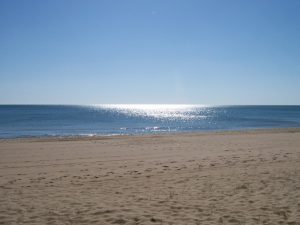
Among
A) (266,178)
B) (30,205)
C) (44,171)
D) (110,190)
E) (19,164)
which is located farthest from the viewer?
(19,164)

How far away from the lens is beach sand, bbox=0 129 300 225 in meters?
6.49

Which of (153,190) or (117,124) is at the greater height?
(153,190)

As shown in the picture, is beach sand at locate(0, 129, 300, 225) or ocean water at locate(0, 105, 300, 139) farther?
ocean water at locate(0, 105, 300, 139)

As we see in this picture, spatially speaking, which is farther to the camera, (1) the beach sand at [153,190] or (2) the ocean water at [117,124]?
(2) the ocean water at [117,124]

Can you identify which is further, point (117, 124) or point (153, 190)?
point (117, 124)

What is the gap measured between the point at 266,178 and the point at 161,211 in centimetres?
455

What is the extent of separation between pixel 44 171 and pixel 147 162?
437 cm

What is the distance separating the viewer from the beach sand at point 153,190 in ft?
21.3

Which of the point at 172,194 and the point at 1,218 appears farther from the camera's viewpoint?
the point at 172,194

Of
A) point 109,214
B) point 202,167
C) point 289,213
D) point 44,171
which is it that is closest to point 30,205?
point 109,214

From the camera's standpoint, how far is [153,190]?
870 cm

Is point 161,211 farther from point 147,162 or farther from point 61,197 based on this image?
point 147,162

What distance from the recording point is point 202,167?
12.0m

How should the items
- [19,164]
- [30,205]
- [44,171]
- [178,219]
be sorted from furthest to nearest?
[19,164], [44,171], [30,205], [178,219]
